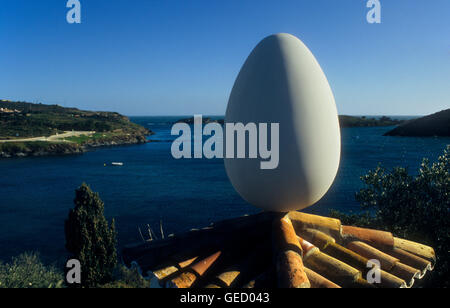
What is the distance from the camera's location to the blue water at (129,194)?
39219 millimetres

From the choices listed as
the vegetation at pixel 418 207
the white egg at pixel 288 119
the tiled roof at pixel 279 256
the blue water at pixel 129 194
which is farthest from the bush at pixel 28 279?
the vegetation at pixel 418 207

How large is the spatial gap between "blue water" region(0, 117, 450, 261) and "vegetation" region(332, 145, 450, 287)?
25616 millimetres

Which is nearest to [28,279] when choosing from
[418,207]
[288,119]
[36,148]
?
[288,119]

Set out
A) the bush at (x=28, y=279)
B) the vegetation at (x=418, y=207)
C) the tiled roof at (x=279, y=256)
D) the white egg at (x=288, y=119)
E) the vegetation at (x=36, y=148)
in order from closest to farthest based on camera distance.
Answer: the tiled roof at (x=279, y=256) < the white egg at (x=288, y=119) < the vegetation at (x=418, y=207) < the bush at (x=28, y=279) < the vegetation at (x=36, y=148)

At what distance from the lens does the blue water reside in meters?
39.2

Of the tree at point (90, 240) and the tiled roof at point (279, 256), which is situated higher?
the tiled roof at point (279, 256)

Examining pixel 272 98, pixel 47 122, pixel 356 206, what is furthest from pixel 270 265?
pixel 47 122

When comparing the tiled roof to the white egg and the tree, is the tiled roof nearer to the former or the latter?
the white egg

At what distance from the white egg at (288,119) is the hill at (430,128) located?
118m

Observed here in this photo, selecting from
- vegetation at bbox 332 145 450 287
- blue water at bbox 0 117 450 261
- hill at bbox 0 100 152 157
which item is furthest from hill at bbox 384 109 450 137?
hill at bbox 0 100 152 157

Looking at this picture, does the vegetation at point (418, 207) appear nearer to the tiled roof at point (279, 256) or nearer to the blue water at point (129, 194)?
the tiled roof at point (279, 256)

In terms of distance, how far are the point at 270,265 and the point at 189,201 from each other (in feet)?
153

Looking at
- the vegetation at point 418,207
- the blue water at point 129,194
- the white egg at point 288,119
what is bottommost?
the blue water at point 129,194

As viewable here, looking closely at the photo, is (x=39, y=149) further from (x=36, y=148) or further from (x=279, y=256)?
(x=279, y=256)
